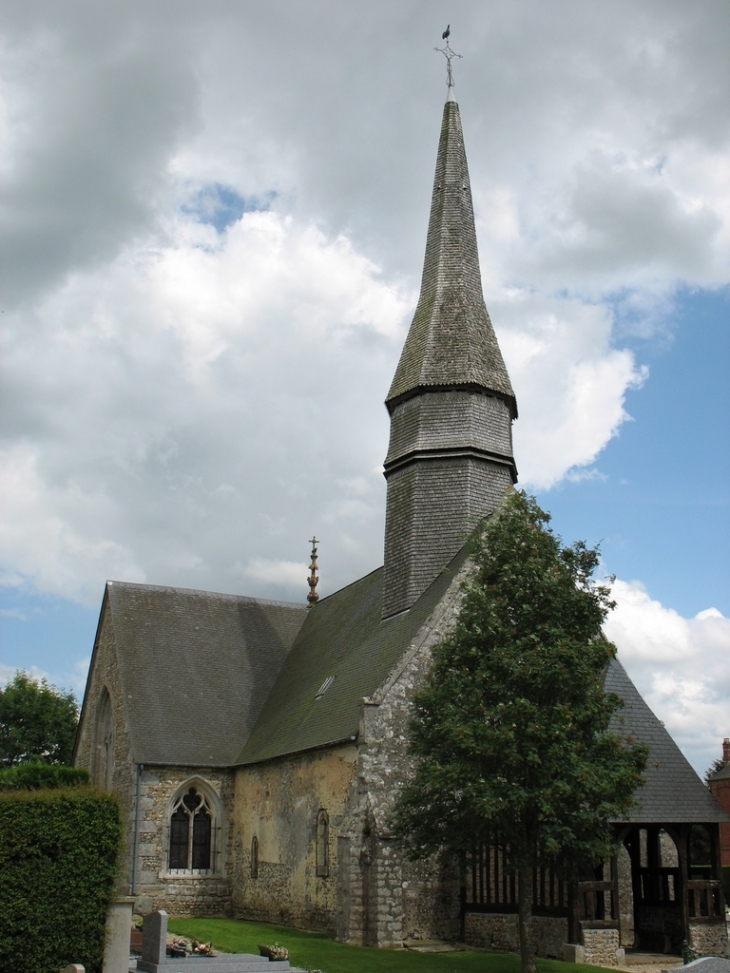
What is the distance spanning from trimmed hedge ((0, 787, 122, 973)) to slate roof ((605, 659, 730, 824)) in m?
8.24

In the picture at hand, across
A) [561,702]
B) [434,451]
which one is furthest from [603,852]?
[434,451]

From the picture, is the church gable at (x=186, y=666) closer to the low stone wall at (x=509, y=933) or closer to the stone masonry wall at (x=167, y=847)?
the stone masonry wall at (x=167, y=847)

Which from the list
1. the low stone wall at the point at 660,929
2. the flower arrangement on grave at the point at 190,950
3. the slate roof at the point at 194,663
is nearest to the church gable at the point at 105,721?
the slate roof at the point at 194,663

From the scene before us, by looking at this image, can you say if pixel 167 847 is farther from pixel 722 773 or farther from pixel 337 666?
pixel 722 773

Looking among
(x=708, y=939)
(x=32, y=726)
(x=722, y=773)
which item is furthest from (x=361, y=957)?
(x=722, y=773)

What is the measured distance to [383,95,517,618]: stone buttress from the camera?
21500 millimetres

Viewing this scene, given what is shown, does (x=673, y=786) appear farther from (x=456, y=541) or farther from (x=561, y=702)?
(x=456, y=541)

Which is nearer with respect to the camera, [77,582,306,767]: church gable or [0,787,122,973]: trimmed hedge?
[0,787,122,973]: trimmed hedge

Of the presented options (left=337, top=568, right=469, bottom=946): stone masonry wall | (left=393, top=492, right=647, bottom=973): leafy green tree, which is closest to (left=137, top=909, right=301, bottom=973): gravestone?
(left=393, top=492, right=647, bottom=973): leafy green tree

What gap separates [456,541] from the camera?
69.5 feet

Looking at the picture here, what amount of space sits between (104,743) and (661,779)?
16.4 metres

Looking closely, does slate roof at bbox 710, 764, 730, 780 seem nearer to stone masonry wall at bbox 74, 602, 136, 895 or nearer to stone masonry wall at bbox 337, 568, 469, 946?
stone masonry wall at bbox 74, 602, 136, 895

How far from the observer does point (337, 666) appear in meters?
22.9

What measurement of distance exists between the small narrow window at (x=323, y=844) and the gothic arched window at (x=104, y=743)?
870cm
